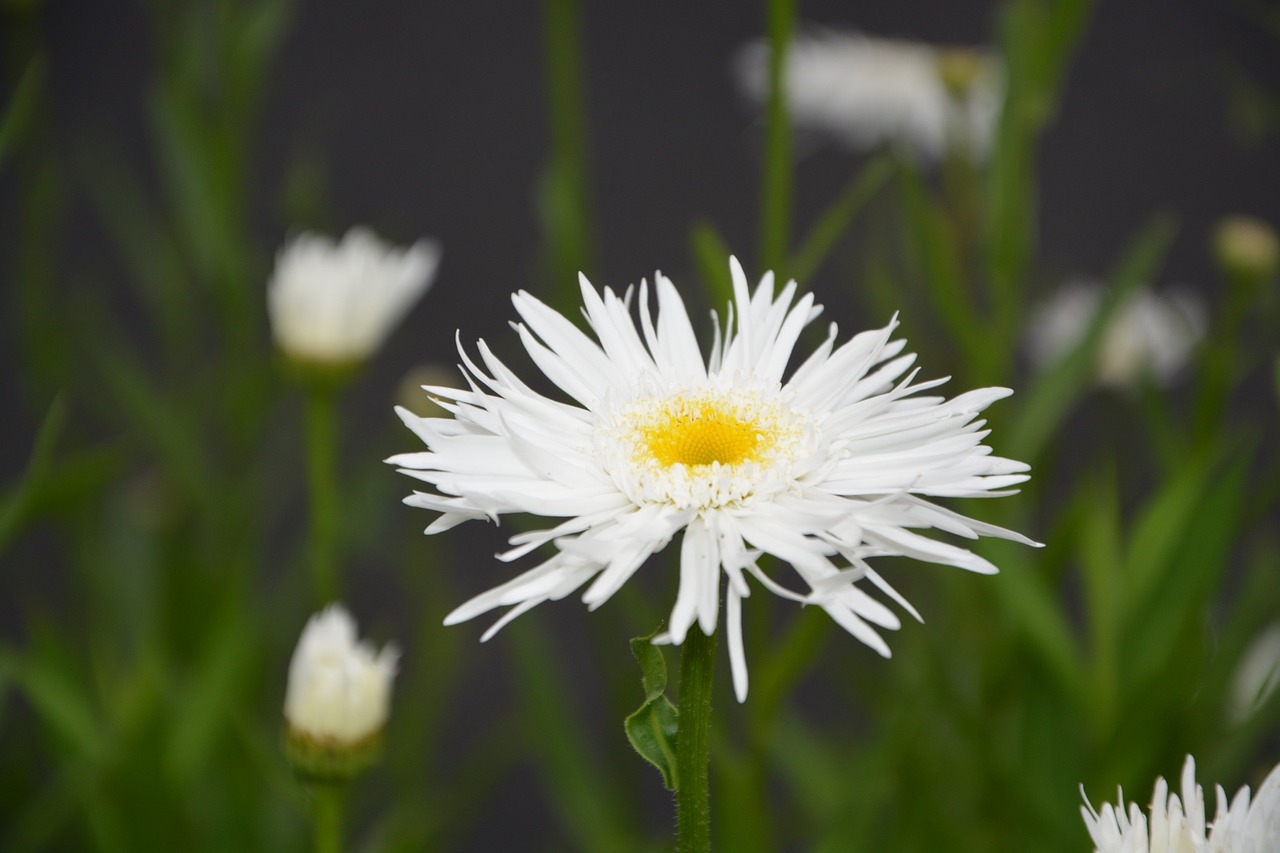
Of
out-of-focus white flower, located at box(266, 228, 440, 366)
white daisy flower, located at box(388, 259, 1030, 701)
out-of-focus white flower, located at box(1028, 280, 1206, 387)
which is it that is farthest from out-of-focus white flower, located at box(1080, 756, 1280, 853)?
out-of-focus white flower, located at box(1028, 280, 1206, 387)

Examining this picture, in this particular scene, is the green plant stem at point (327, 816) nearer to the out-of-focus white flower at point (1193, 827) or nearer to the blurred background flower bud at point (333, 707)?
the blurred background flower bud at point (333, 707)

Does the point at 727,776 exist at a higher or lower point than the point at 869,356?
lower

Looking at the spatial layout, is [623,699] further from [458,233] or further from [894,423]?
[458,233]

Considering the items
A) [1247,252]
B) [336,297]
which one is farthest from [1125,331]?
[336,297]

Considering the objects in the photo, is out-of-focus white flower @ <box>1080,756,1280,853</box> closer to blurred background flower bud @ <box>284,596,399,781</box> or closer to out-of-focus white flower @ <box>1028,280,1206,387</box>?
blurred background flower bud @ <box>284,596,399,781</box>

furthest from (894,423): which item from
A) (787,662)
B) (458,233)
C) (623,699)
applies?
(458,233)

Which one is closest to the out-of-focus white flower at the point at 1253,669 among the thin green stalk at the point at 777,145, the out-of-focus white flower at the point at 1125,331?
the out-of-focus white flower at the point at 1125,331

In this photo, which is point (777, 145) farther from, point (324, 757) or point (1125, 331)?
point (1125, 331)
